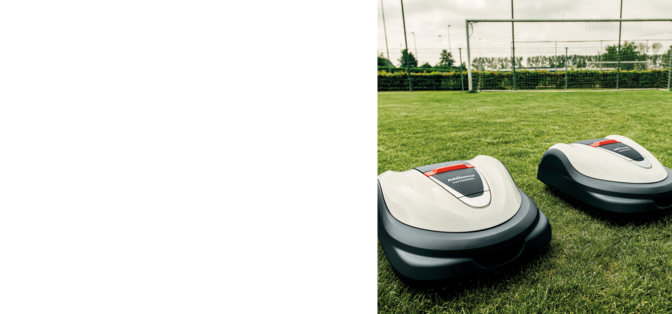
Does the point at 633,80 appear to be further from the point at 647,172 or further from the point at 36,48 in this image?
the point at 36,48

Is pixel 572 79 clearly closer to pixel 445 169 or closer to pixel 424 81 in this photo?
pixel 424 81

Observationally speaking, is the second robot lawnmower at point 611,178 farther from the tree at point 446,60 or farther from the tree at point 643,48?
the tree at point 643,48

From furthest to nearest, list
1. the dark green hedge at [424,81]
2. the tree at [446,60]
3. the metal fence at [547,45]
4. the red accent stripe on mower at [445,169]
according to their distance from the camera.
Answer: the dark green hedge at [424,81]
the tree at [446,60]
the metal fence at [547,45]
the red accent stripe on mower at [445,169]

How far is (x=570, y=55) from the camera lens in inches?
392

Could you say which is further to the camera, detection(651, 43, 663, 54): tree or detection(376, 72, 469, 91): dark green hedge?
detection(376, 72, 469, 91): dark green hedge

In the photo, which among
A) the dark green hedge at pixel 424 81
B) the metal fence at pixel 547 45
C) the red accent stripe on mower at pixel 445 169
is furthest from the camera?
the dark green hedge at pixel 424 81

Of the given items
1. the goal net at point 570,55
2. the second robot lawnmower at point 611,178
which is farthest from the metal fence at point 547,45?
the second robot lawnmower at point 611,178

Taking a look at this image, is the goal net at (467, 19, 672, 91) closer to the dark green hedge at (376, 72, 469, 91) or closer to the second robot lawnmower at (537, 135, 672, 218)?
the dark green hedge at (376, 72, 469, 91)

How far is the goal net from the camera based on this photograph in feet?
31.5

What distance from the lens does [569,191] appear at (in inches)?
59.2

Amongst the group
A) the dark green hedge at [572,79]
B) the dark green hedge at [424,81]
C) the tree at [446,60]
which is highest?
the tree at [446,60]

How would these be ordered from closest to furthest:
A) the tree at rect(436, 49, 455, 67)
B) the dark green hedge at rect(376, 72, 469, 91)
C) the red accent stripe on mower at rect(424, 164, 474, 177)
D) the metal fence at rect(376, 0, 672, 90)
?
the red accent stripe on mower at rect(424, 164, 474, 177) < the metal fence at rect(376, 0, 672, 90) < the tree at rect(436, 49, 455, 67) < the dark green hedge at rect(376, 72, 469, 91)

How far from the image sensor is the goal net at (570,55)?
9602 mm

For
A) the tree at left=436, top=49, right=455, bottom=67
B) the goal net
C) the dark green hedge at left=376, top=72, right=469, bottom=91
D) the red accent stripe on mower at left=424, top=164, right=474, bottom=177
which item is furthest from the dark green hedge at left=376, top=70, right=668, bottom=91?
the red accent stripe on mower at left=424, top=164, right=474, bottom=177
